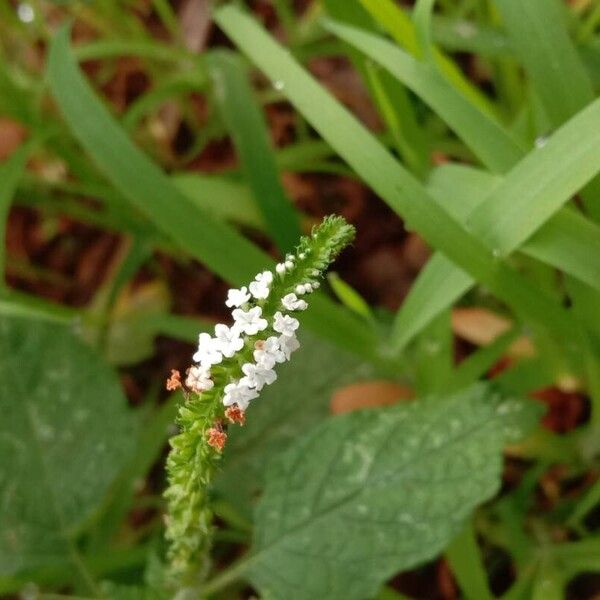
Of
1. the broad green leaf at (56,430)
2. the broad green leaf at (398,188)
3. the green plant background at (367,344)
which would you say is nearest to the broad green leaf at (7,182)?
the green plant background at (367,344)

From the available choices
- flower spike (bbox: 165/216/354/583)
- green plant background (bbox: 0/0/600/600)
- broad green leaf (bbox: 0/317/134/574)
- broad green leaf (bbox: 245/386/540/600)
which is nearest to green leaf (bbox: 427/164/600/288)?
green plant background (bbox: 0/0/600/600)

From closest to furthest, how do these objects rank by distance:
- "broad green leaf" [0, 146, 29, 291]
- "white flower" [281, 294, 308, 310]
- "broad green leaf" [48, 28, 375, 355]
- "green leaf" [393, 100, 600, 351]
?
"white flower" [281, 294, 308, 310] < "green leaf" [393, 100, 600, 351] < "broad green leaf" [48, 28, 375, 355] < "broad green leaf" [0, 146, 29, 291]

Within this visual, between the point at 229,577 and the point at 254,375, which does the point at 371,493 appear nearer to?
the point at 229,577

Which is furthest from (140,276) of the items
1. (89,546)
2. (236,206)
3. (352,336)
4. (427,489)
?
(427,489)

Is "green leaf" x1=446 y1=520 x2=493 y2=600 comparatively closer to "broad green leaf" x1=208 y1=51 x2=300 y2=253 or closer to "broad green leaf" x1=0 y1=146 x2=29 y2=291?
"broad green leaf" x1=208 y1=51 x2=300 y2=253

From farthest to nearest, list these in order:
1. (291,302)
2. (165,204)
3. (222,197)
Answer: (222,197) → (165,204) → (291,302)

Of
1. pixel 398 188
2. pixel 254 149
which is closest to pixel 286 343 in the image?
pixel 398 188

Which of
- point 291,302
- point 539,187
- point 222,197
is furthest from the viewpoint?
point 222,197
